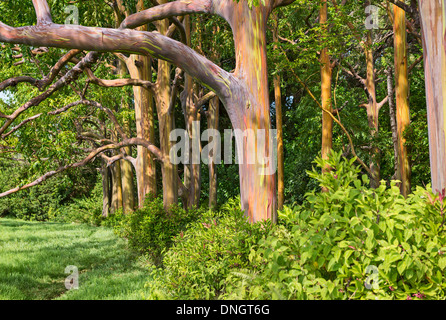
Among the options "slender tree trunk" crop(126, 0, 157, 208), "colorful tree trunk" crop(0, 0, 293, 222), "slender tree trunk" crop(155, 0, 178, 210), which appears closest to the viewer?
"colorful tree trunk" crop(0, 0, 293, 222)

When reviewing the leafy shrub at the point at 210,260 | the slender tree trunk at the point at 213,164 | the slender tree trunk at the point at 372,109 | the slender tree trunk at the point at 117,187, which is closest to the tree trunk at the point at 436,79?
the leafy shrub at the point at 210,260

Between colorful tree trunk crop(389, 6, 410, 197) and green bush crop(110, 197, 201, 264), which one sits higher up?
colorful tree trunk crop(389, 6, 410, 197)

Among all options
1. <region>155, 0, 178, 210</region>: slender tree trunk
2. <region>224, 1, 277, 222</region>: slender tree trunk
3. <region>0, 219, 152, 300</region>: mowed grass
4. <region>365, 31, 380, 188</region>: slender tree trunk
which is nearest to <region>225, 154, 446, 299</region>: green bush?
<region>224, 1, 277, 222</region>: slender tree trunk

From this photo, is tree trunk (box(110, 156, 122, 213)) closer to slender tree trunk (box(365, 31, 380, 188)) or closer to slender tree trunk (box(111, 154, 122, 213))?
slender tree trunk (box(111, 154, 122, 213))

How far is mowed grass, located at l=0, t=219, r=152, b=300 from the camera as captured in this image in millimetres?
8106

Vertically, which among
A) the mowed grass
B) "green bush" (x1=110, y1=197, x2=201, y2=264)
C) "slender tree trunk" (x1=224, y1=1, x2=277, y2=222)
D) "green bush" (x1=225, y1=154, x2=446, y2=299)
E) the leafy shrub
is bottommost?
the mowed grass

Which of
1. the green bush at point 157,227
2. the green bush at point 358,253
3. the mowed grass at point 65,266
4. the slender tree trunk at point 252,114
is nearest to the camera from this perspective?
the green bush at point 358,253

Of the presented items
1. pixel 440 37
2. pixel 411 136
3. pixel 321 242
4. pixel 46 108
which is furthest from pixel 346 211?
pixel 411 136

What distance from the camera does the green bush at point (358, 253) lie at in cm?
279

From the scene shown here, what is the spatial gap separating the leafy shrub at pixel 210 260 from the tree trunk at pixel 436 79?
2085mm

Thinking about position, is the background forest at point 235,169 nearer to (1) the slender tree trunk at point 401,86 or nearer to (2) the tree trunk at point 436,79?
(1) the slender tree trunk at point 401,86

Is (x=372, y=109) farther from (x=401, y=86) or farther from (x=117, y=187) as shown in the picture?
(x=117, y=187)

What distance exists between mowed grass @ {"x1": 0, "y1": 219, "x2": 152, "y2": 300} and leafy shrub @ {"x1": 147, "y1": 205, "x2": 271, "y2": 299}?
216cm

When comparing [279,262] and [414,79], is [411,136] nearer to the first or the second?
[414,79]
